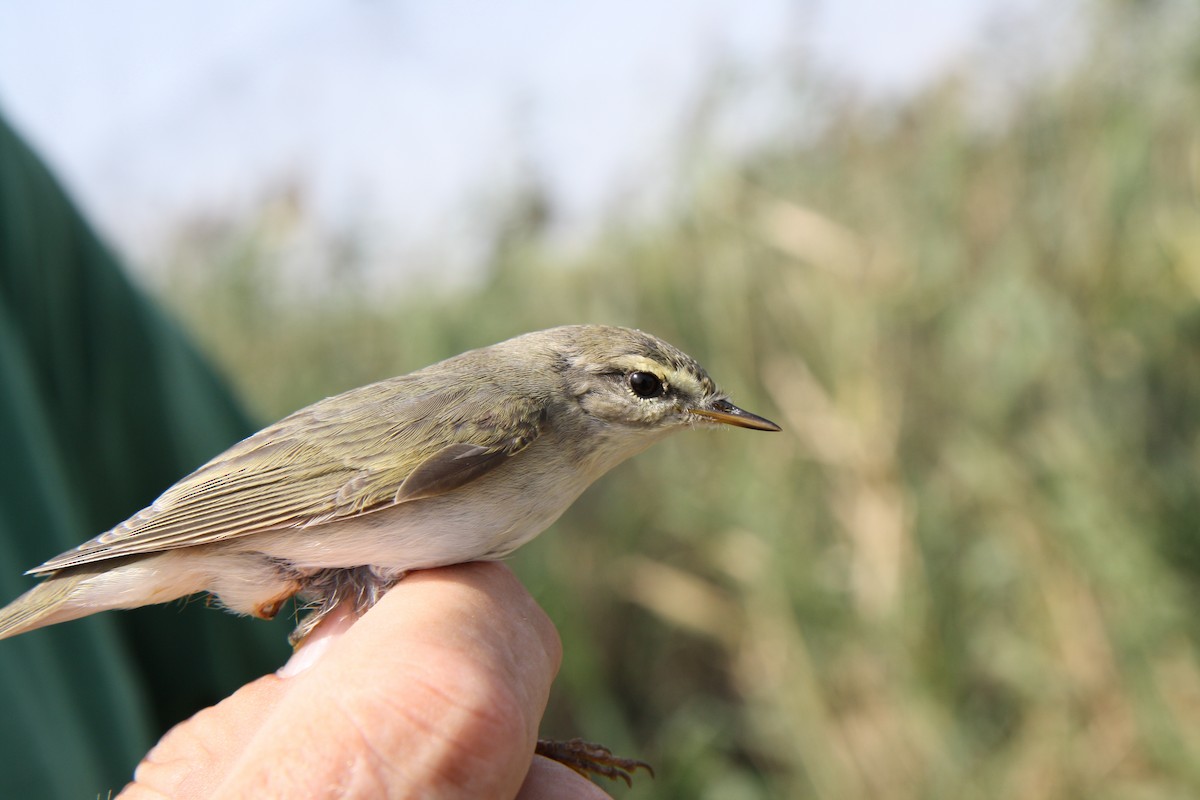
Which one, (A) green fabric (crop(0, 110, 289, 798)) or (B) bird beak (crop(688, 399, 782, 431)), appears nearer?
(B) bird beak (crop(688, 399, 782, 431))

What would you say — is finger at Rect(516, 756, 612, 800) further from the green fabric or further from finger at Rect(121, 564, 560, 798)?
the green fabric

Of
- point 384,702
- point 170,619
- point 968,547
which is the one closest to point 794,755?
point 968,547

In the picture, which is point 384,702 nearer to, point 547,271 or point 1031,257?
point 1031,257

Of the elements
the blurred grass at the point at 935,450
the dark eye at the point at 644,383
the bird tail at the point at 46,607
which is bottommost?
the blurred grass at the point at 935,450

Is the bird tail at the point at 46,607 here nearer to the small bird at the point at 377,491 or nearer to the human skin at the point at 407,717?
the small bird at the point at 377,491

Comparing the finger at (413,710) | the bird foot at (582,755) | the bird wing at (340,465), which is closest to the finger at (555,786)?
the finger at (413,710)

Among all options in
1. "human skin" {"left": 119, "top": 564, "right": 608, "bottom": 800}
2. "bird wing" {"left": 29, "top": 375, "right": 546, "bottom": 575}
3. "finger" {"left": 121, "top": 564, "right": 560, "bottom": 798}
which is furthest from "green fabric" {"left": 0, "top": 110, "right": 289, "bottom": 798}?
"finger" {"left": 121, "top": 564, "right": 560, "bottom": 798}
